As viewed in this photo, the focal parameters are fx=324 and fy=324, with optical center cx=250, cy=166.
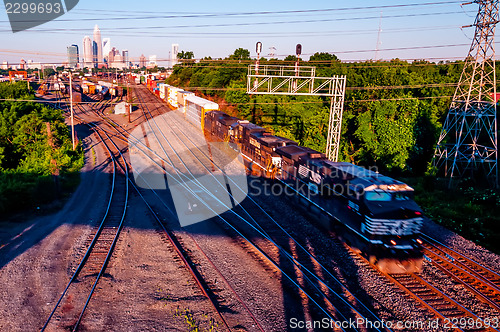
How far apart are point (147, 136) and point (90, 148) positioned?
7.34 metres

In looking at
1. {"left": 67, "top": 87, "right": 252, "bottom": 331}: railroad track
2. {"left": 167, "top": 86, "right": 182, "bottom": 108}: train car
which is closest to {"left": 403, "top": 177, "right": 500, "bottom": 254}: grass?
{"left": 67, "top": 87, "right": 252, "bottom": 331}: railroad track

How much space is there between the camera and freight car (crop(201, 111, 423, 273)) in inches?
493

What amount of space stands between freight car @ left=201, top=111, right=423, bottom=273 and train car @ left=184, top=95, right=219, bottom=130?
2163 centimetres

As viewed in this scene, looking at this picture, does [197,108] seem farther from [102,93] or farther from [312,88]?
[102,93]

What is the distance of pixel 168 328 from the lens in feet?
30.9

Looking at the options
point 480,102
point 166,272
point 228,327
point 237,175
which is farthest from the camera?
point 237,175

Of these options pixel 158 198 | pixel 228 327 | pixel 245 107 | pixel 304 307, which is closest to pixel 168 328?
pixel 228 327

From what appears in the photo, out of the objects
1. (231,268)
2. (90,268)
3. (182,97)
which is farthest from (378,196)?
(182,97)

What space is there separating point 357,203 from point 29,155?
26.5 metres

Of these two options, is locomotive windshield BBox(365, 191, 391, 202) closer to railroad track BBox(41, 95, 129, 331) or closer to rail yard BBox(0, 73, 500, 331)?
rail yard BBox(0, 73, 500, 331)

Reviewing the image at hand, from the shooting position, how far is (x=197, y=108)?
43594 millimetres

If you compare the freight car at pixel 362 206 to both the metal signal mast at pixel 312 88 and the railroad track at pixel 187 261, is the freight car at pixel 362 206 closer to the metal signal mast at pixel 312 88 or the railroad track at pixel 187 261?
the metal signal mast at pixel 312 88

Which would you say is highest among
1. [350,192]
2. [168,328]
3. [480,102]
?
[480,102]

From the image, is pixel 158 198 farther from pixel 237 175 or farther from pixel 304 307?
pixel 304 307
